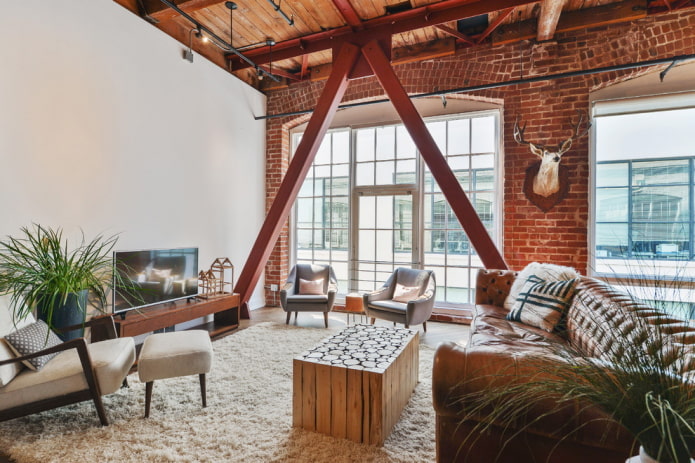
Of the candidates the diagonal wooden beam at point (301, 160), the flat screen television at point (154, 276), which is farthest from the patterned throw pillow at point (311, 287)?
the flat screen television at point (154, 276)

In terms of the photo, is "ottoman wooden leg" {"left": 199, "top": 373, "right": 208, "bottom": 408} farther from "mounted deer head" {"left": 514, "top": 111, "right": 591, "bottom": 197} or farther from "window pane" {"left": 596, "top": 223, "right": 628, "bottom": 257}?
"window pane" {"left": 596, "top": 223, "right": 628, "bottom": 257}

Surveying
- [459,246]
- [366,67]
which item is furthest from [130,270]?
[459,246]

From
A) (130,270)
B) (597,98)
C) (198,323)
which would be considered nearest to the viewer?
(130,270)

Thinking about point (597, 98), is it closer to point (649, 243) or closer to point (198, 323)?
point (649, 243)

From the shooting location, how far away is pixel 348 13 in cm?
399

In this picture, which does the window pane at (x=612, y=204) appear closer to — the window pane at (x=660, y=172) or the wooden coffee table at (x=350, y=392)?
the window pane at (x=660, y=172)

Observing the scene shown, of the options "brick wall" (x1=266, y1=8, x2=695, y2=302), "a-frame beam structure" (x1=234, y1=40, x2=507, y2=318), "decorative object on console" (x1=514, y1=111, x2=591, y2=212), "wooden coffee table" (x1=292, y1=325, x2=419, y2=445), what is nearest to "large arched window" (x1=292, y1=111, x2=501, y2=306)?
"brick wall" (x1=266, y1=8, x2=695, y2=302)

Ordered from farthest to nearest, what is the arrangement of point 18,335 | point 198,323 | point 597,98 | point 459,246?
point 459,246 → point 198,323 → point 597,98 → point 18,335

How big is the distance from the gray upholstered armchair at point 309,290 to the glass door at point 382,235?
2.52ft

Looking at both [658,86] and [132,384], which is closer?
[132,384]

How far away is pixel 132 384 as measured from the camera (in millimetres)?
2828

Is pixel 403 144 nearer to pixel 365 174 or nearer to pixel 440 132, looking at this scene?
pixel 440 132

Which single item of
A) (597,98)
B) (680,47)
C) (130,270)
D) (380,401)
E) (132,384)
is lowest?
(132,384)

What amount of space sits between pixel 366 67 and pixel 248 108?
2.11m
